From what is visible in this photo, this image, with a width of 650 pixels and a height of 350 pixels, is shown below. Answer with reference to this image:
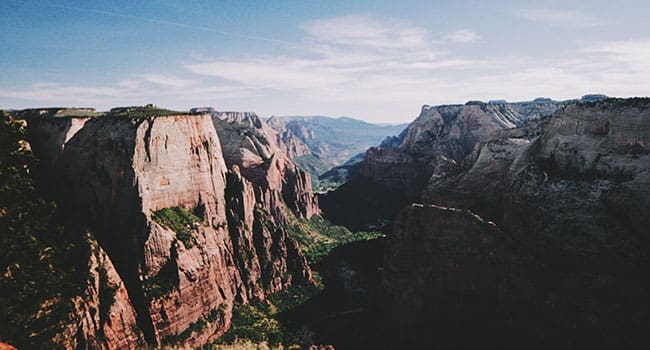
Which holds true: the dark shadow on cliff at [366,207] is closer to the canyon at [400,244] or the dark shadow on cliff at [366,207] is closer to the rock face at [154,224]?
the canyon at [400,244]

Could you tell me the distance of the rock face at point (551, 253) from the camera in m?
54.1

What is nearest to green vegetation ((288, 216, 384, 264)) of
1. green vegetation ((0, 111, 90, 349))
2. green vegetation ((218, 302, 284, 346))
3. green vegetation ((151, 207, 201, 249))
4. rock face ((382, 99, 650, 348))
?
green vegetation ((218, 302, 284, 346))

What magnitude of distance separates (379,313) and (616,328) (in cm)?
3399

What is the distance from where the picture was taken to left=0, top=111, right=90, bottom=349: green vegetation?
46.0 m

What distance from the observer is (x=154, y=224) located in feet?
230

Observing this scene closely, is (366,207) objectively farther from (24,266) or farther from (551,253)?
(24,266)

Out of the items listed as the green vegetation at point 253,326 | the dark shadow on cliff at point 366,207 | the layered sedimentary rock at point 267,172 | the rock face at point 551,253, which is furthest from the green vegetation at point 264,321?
the dark shadow on cliff at point 366,207

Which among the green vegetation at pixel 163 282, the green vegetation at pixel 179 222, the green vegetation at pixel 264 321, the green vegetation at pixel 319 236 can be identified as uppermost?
the green vegetation at pixel 179 222

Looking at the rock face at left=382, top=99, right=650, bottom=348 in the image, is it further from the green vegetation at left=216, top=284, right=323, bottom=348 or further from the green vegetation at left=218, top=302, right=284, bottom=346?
the green vegetation at left=218, top=302, right=284, bottom=346

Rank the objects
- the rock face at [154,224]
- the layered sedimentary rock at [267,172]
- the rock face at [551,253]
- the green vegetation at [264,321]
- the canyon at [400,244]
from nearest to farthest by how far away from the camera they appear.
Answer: the rock face at [551,253] < the canyon at [400,244] < the rock face at [154,224] < the green vegetation at [264,321] < the layered sedimentary rock at [267,172]

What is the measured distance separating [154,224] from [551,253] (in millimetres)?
59536

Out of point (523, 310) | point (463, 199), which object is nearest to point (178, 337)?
point (523, 310)

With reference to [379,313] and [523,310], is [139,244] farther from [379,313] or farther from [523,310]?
[523,310]

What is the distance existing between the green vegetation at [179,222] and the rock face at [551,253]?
3408 cm
